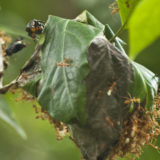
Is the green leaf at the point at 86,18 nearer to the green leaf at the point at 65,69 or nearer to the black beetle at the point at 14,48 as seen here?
the green leaf at the point at 65,69

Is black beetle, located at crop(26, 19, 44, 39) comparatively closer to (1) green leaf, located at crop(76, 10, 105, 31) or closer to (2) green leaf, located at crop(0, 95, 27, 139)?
(1) green leaf, located at crop(76, 10, 105, 31)

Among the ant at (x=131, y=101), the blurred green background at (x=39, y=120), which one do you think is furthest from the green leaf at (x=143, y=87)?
the blurred green background at (x=39, y=120)

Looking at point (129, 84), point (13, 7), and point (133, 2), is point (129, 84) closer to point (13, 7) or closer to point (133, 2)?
point (133, 2)

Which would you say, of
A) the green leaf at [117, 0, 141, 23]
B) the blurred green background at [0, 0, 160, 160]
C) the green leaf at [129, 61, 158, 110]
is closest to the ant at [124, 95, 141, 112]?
the green leaf at [129, 61, 158, 110]

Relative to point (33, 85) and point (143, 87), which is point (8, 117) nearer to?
point (33, 85)

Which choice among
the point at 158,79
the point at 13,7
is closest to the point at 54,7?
the point at 13,7
